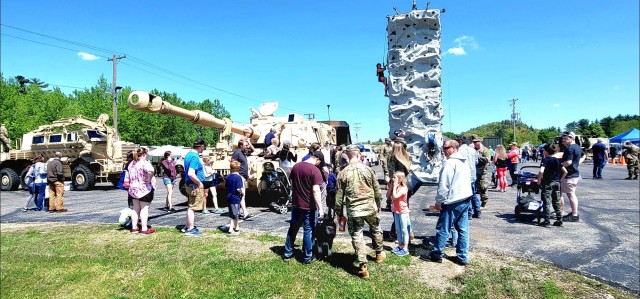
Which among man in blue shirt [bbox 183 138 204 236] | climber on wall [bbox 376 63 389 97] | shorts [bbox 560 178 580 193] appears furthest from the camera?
climber on wall [bbox 376 63 389 97]

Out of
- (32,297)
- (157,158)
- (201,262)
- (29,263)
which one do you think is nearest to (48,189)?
(29,263)

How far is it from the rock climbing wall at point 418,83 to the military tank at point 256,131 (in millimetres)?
3032

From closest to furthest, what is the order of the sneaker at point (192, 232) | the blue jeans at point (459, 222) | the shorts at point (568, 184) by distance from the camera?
1. the blue jeans at point (459, 222)
2. the sneaker at point (192, 232)
3. the shorts at point (568, 184)

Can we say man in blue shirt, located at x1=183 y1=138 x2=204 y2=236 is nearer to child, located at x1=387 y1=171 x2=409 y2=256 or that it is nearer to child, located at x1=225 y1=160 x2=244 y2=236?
child, located at x1=225 y1=160 x2=244 y2=236

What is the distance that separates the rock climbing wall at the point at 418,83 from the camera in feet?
43.2

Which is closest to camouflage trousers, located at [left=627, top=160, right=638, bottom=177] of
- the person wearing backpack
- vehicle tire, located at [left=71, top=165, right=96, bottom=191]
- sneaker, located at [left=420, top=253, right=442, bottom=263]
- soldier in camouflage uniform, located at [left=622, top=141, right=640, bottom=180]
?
soldier in camouflage uniform, located at [left=622, top=141, right=640, bottom=180]

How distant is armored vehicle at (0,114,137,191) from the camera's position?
605 inches

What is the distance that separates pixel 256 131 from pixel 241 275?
694cm

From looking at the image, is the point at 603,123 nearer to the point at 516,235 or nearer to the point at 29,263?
the point at 516,235

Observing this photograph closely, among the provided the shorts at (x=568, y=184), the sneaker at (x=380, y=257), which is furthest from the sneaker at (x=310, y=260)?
the shorts at (x=568, y=184)

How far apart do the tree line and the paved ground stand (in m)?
21.6

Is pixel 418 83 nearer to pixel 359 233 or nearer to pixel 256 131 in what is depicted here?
pixel 256 131

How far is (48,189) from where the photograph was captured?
10016 mm

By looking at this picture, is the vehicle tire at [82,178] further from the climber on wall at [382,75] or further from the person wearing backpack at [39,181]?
the climber on wall at [382,75]
